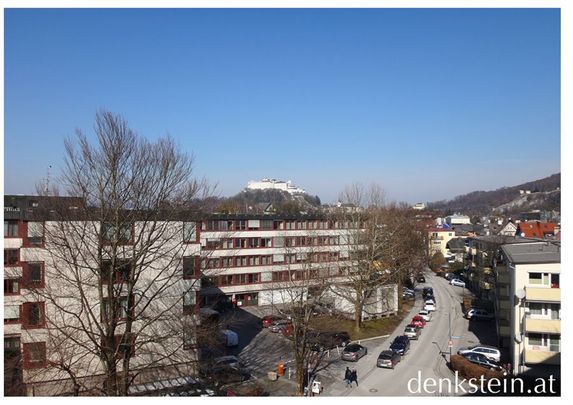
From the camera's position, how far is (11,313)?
12.4 metres

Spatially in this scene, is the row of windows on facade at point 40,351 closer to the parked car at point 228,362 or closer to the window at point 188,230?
the window at point 188,230

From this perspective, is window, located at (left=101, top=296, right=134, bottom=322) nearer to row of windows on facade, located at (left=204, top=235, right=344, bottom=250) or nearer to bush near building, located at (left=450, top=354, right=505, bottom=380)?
bush near building, located at (left=450, top=354, right=505, bottom=380)

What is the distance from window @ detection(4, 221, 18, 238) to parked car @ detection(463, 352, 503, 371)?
13822 millimetres

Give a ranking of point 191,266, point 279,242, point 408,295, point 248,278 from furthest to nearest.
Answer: point 408,295, point 279,242, point 248,278, point 191,266

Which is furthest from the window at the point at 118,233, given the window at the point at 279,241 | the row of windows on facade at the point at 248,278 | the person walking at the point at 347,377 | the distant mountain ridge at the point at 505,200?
the distant mountain ridge at the point at 505,200

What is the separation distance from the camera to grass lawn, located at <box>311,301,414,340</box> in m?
19.7

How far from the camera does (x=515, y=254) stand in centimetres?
1675

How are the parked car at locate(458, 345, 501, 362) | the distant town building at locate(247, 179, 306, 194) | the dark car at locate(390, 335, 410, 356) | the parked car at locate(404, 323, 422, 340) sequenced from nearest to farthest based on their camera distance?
the parked car at locate(458, 345, 501, 362) < the dark car at locate(390, 335, 410, 356) < the parked car at locate(404, 323, 422, 340) < the distant town building at locate(247, 179, 306, 194)

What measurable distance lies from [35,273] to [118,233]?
2.83 metres

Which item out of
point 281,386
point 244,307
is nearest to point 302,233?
point 244,307

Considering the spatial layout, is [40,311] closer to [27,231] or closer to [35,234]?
[35,234]


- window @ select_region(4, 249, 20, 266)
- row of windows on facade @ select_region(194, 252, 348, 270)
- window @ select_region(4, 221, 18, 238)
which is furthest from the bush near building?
window @ select_region(4, 221, 18, 238)

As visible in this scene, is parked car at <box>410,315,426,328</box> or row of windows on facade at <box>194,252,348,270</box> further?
row of windows on facade at <box>194,252,348,270</box>

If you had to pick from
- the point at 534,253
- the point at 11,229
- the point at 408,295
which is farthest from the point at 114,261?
the point at 408,295
